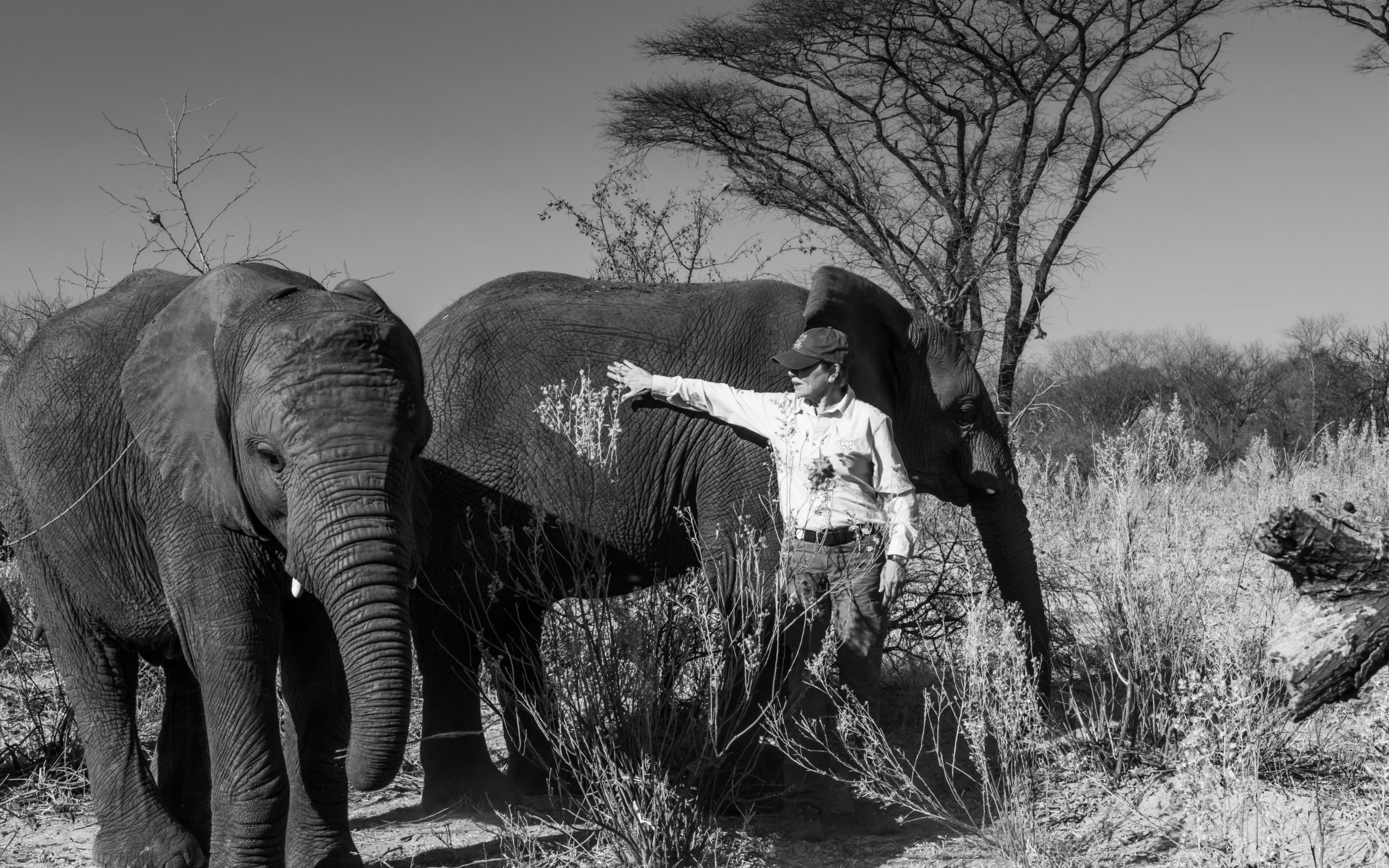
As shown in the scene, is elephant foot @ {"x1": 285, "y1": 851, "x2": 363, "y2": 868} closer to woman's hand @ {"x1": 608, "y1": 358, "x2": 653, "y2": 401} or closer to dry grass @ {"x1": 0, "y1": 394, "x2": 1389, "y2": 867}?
dry grass @ {"x1": 0, "y1": 394, "x2": 1389, "y2": 867}

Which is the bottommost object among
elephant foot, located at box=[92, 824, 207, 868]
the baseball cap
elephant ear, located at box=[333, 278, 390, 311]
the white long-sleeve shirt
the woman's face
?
elephant foot, located at box=[92, 824, 207, 868]

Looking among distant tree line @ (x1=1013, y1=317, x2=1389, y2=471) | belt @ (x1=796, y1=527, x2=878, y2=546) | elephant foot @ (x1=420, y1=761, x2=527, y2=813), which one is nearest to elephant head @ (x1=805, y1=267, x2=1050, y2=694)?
belt @ (x1=796, y1=527, x2=878, y2=546)

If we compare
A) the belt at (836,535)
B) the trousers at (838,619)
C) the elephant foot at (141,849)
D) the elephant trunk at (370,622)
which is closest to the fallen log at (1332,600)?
the trousers at (838,619)

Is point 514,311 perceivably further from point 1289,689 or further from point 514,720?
point 1289,689

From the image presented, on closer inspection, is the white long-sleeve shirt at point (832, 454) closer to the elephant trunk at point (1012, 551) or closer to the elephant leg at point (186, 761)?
the elephant trunk at point (1012, 551)

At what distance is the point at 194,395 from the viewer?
4441mm

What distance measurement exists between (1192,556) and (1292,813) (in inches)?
73.7

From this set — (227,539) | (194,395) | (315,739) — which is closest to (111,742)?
(315,739)

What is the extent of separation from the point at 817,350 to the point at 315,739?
234cm

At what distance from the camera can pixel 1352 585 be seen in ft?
12.2

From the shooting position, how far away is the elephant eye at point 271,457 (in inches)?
167

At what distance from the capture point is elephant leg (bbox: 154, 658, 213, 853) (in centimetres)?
527

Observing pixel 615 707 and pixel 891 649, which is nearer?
pixel 615 707

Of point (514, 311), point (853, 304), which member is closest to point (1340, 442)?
point (853, 304)
